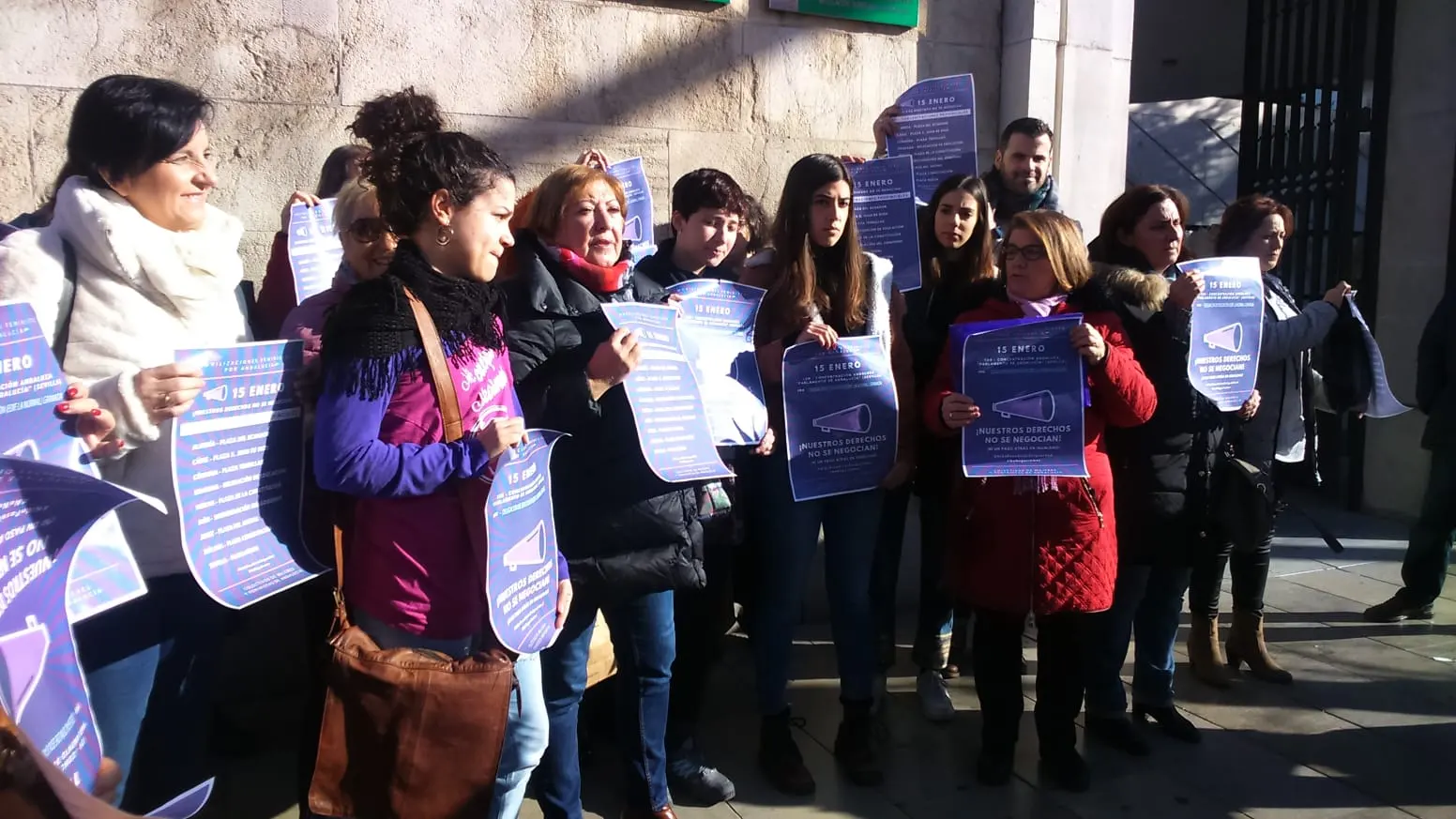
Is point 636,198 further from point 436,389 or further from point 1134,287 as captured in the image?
point 436,389

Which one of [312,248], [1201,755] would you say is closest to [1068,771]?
[1201,755]

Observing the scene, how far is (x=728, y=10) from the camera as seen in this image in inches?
180

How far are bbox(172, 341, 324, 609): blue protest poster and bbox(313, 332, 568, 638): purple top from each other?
13cm

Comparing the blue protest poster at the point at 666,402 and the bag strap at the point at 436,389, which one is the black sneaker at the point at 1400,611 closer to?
the blue protest poster at the point at 666,402

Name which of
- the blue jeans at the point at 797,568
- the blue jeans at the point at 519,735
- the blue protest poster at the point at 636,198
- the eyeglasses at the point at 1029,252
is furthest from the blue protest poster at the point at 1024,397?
the blue jeans at the point at 519,735

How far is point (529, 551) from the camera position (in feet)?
7.22

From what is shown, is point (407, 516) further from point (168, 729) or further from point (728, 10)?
point (728, 10)

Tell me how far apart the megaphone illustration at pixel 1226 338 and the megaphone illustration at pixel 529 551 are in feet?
7.48

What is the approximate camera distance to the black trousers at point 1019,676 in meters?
3.27

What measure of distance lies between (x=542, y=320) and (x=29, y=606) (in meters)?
1.20

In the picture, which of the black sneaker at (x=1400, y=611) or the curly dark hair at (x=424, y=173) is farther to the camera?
the black sneaker at (x=1400, y=611)

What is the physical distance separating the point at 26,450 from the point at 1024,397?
2412 millimetres

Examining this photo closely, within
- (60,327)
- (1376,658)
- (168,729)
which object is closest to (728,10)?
(60,327)

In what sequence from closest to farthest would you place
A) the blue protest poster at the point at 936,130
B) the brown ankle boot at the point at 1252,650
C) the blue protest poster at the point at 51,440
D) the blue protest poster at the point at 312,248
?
the blue protest poster at the point at 51,440
the blue protest poster at the point at 312,248
the blue protest poster at the point at 936,130
the brown ankle boot at the point at 1252,650
